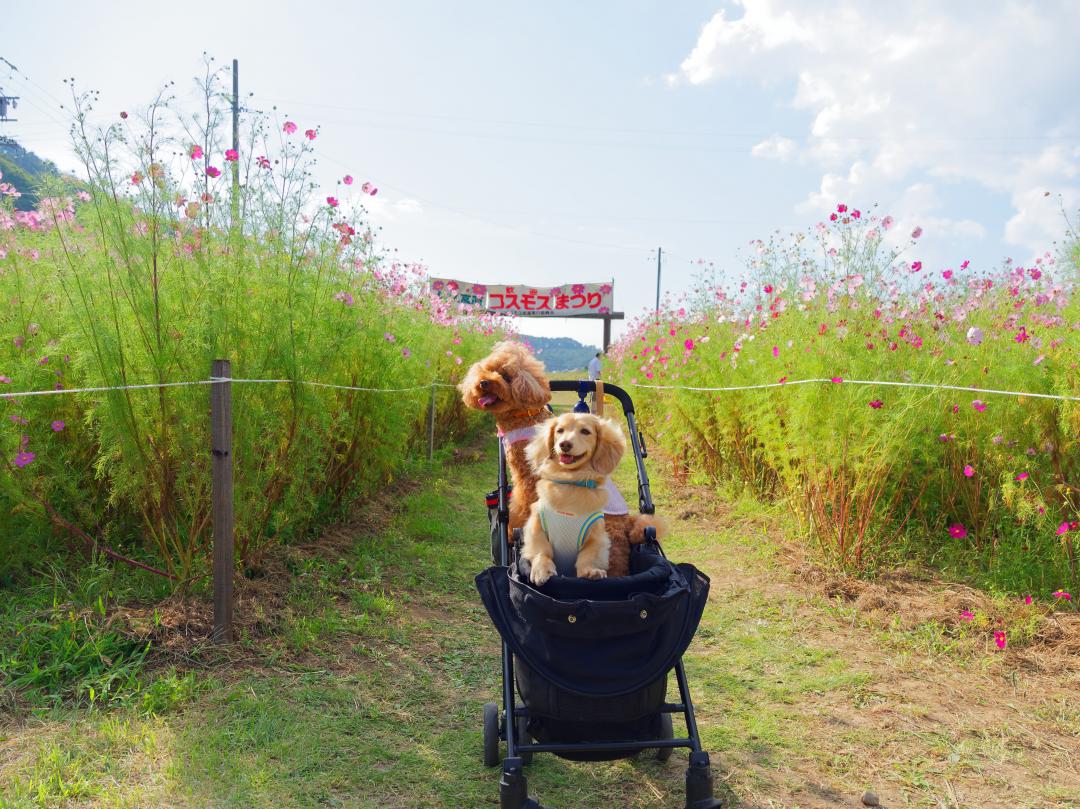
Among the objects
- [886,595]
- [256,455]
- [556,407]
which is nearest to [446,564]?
[256,455]

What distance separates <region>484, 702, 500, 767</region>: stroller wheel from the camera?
252cm

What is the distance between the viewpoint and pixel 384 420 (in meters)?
5.37

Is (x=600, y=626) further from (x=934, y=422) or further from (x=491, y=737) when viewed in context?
(x=934, y=422)

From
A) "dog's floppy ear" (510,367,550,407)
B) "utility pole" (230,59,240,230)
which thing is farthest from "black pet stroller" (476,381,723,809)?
"utility pole" (230,59,240,230)

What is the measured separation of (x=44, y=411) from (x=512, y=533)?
8.34ft

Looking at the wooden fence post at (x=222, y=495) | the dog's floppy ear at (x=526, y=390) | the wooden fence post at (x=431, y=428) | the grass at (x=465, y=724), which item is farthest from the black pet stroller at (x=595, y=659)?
the wooden fence post at (x=431, y=428)

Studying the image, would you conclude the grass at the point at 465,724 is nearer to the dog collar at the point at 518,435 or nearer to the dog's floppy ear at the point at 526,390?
the dog collar at the point at 518,435

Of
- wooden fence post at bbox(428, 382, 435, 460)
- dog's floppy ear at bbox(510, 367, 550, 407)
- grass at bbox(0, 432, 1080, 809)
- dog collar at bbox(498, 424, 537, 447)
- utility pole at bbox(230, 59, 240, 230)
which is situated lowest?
grass at bbox(0, 432, 1080, 809)

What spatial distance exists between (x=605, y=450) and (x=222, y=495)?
1.83m

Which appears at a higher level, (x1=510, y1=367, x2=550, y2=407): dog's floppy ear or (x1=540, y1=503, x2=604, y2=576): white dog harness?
(x1=510, y1=367, x2=550, y2=407): dog's floppy ear

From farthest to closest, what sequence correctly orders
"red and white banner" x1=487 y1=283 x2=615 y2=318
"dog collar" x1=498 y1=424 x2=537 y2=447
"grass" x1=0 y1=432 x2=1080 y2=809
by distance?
"red and white banner" x1=487 y1=283 x2=615 y2=318
"dog collar" x1=498 y1=424 x2=537 y2=447
"grass" x1=0 y1=432 x2=1080 y2=809

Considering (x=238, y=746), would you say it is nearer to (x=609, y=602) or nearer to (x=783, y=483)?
(x=609, y=602)

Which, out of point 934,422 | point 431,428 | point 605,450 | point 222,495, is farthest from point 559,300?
point 605,450

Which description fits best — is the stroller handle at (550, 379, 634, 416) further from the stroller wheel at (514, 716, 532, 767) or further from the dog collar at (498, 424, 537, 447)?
the stroller wheel at (514, 716, 532, 767)
